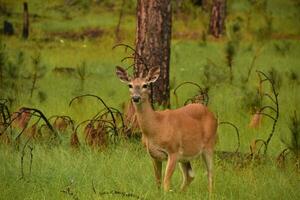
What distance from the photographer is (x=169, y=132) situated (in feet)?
27.6

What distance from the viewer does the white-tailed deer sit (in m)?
8.23

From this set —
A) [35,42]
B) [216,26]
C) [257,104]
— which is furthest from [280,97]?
[216,26]

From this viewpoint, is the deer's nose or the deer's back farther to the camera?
the deer's back

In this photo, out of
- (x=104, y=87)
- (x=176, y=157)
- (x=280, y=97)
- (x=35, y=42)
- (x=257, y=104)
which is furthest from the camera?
(x=35, y=42)

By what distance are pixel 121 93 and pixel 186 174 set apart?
305 inches

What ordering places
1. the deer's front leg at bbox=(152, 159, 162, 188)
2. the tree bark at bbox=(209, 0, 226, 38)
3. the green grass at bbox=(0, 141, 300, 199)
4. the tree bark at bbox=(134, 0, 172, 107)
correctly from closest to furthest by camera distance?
the green grass at bbox=(0, 141, 300, 199) < the deer's front leg at bbox=(152, 159, 162, 188) < the tree bark at bbox=(134, 0, 172, 107) < the tree bark at bbox=(209, 0, 226, 38)

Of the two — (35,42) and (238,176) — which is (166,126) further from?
(35,42)

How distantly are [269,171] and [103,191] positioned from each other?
2159 mm

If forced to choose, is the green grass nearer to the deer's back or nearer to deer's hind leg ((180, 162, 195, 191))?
deer's hind leg ((180, 162, 195, 191))

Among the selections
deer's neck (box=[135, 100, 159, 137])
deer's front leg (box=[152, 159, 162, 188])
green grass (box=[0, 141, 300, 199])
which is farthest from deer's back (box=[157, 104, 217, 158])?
green grass (box=[0, 141, 300, 199])

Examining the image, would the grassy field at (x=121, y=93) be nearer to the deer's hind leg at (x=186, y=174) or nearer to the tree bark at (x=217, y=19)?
the deer's hind leg at (x=186, y=174)

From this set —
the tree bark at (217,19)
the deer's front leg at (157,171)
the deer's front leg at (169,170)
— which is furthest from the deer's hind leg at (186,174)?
the tree bark at (217,19)

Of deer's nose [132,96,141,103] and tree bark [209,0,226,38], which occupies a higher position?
tree bark [209,0,226,38]

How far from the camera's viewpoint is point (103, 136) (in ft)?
34.9
